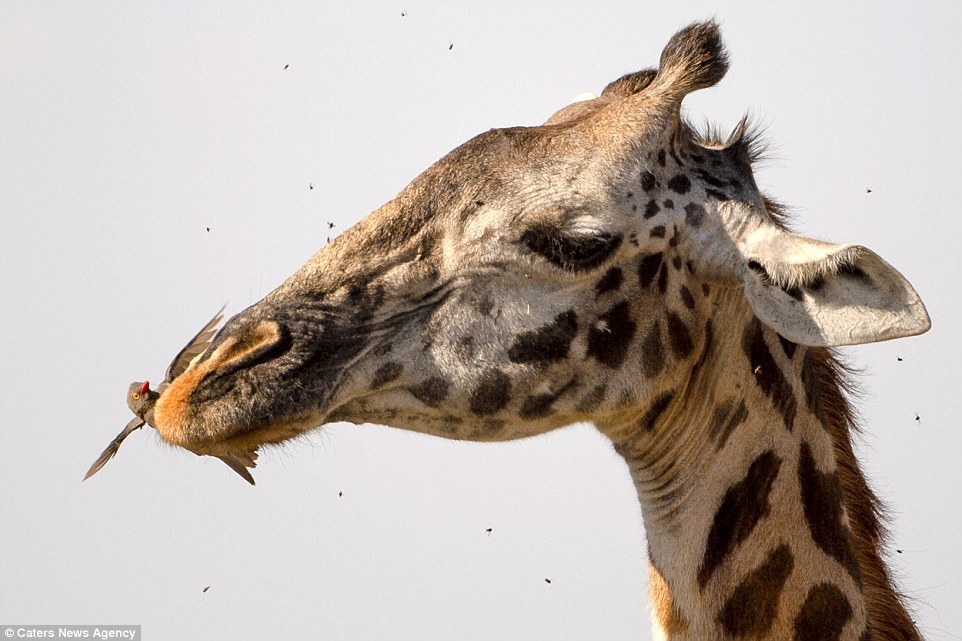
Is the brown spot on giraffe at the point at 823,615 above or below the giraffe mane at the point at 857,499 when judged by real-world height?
below

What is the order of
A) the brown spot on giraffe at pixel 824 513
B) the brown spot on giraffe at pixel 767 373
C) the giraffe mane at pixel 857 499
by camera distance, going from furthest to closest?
the giraffe mane at pixel 857 499 < the brown spot on giraffe at pixel 767 373 < the brown spot on giraffe at pixel 824 513

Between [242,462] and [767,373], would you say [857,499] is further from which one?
[242,462]

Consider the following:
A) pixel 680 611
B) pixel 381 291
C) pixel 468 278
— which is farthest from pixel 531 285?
pixel 680 611

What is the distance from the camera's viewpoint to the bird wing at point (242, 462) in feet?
→ 20.5

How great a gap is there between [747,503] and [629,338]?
1.03m

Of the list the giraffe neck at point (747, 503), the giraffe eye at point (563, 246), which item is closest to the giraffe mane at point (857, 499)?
the giraffe neck at point (747, 503)

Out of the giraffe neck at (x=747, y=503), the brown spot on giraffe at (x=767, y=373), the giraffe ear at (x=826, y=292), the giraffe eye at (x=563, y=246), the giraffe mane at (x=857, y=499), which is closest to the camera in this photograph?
the giraffe ear at (x=826, y=292)

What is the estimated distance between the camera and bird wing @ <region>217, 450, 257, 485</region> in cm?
624

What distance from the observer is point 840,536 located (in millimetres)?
6746

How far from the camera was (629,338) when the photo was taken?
257 inches

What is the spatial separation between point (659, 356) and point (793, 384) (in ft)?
2.60

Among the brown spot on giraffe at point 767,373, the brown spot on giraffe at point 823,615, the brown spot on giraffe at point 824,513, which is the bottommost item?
the brown spot on giraffe at point 823,615

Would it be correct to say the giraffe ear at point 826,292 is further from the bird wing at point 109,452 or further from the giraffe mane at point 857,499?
the bird wing at point 109,452

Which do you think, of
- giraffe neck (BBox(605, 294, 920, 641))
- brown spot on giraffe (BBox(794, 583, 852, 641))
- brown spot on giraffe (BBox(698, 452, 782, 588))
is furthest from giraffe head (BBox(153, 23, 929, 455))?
brown spot on giraffe (BBox(794, 583, 852, 641))
